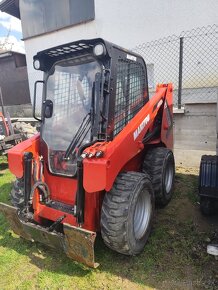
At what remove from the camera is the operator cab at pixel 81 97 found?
2.86 m

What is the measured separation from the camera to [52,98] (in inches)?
132

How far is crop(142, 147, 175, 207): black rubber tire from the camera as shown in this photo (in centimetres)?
384

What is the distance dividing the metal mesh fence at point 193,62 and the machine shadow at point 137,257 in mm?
4200

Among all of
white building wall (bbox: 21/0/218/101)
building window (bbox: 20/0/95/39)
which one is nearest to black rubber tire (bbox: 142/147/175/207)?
white building wall (bbox: 21/0/218/101)

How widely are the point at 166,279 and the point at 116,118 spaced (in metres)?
1.74

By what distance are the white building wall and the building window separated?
0.89ft

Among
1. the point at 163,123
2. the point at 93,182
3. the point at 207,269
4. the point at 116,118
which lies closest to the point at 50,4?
the point at 163,123

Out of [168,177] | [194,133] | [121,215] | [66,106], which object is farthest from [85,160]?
[194,133]

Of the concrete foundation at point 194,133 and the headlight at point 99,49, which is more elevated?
the headlight at point 99,49

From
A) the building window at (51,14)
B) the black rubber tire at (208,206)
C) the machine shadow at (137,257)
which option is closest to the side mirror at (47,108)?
the machine shadow at (137,257)

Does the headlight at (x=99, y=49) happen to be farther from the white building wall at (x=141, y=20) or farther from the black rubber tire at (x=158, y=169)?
the white building wall at (x=141, y=20)

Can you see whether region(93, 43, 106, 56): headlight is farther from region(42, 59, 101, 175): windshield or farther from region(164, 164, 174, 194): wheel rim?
region(164, 164, 174, 194): wheel rim

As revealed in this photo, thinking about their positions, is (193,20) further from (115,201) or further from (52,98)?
(115,201)

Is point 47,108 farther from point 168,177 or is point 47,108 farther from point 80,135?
point 168,177
